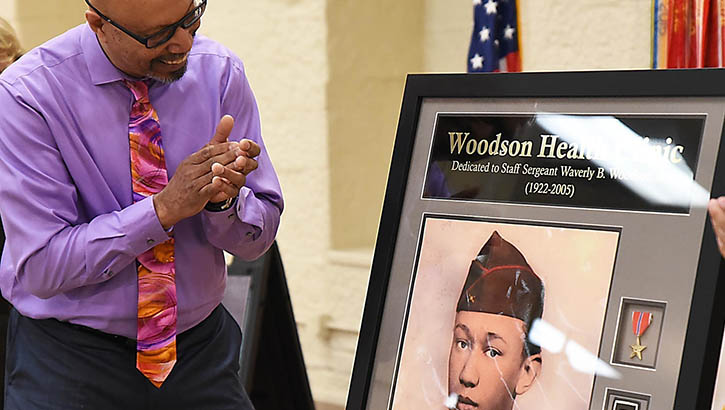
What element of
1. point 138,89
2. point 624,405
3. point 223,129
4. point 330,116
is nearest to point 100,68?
point 138,89

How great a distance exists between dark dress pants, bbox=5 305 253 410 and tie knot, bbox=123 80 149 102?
1.56ft

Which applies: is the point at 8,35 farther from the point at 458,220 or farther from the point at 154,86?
the point at 458,220

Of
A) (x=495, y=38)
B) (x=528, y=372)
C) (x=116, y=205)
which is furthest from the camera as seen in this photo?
(x=495, y=38)

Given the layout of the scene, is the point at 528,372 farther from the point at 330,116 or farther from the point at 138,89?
the point at 330,116

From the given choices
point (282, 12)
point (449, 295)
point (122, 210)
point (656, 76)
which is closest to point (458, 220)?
point (449, 295)

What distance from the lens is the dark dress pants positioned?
1787mm

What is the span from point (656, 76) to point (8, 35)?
1.94m

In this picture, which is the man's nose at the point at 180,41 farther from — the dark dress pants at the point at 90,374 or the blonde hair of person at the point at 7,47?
the blonde hair of person at the point at 7,47

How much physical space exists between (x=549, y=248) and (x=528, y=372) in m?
0.22

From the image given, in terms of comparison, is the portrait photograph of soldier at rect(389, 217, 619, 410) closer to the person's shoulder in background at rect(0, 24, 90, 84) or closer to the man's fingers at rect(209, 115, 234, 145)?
the man's fingers at rect(209, 115, 234, 145)

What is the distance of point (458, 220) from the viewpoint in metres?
1.71

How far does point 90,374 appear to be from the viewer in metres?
1.79

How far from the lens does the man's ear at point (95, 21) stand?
1.67 meters

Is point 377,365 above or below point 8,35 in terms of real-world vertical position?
below
